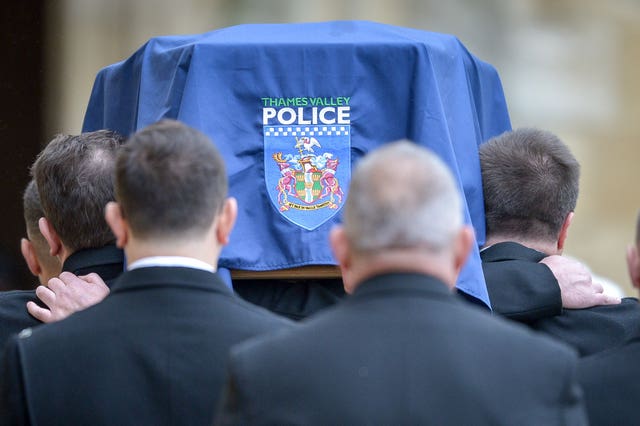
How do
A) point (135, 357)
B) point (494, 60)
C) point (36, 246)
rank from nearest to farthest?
1. point (135, 357)
2. point (36, 246)
3. point (494, 60)

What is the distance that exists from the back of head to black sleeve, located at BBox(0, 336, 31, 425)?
80 centimetres

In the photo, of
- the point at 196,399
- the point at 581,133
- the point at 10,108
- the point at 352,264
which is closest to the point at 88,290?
the point at 196,399

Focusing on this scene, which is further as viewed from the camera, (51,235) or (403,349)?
(51,235)

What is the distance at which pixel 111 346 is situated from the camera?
276 cm

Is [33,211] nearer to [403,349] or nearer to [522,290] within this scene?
[522,290]

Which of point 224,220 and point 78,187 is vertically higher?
point 224,220

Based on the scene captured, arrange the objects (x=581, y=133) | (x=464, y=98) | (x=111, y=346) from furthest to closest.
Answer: (x=581, y=133) → (x=464, y=98) → (x=111, y=346)

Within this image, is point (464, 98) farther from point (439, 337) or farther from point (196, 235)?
point (439, 337)

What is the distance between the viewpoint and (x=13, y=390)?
2783 millimetres

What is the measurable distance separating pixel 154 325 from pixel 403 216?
649 mm

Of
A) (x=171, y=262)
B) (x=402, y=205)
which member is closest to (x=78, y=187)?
(x=171, y=262)

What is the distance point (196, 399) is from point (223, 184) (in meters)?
0.47

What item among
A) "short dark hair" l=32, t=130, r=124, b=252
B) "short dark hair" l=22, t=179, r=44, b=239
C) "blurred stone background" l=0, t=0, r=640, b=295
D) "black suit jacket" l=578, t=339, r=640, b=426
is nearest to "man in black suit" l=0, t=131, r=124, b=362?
"short dark hair" l=32, t=130, r=124, b=252

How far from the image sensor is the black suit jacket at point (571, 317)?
380 centimetres
